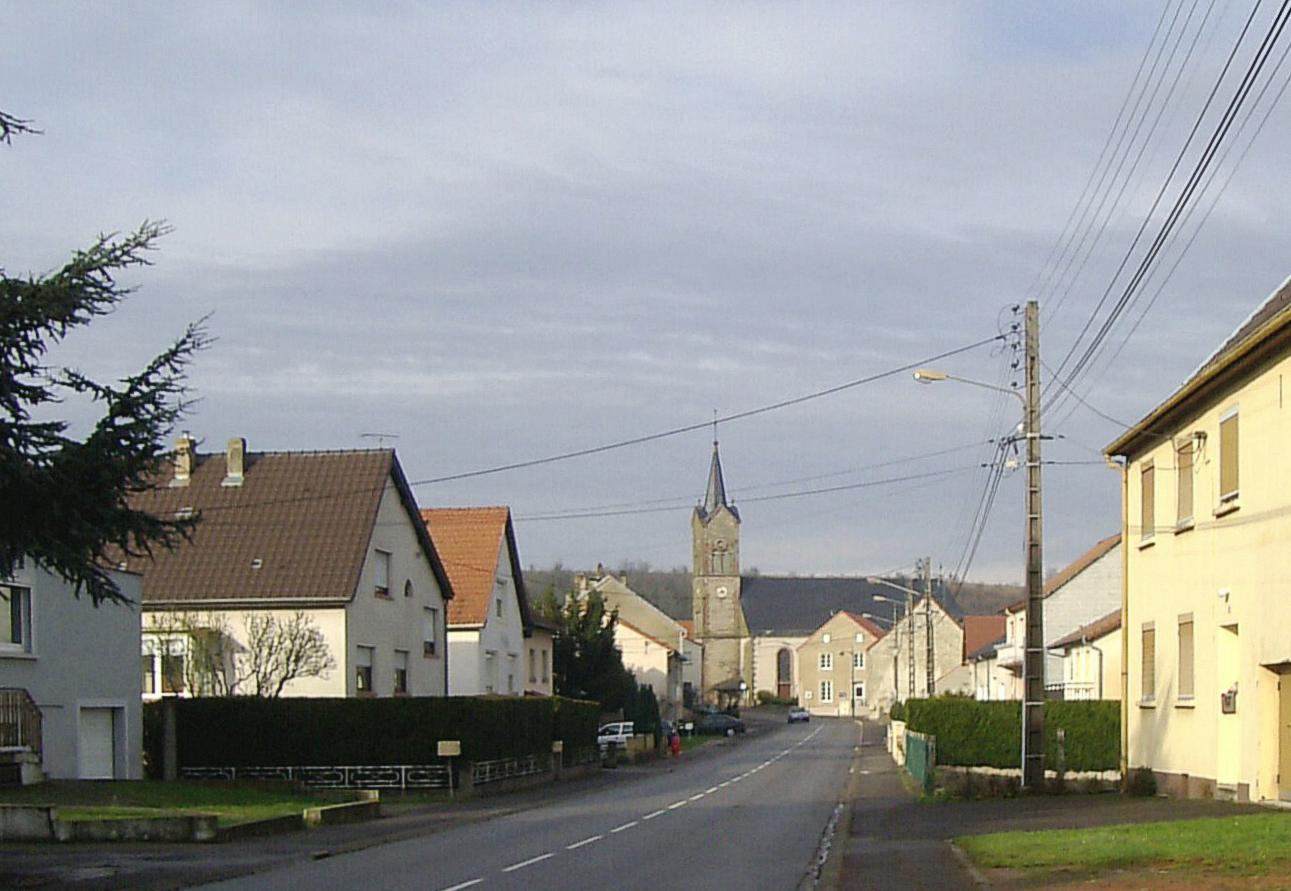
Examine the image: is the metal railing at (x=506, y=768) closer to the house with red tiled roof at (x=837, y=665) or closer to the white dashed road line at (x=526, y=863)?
the white dashed road line at (x=526, y=863)

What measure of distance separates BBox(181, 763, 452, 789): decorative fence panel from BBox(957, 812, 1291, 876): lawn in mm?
17966

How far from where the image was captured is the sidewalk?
1806cm

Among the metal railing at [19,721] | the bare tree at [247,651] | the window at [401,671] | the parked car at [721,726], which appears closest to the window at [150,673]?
the bare tree at [247,651]

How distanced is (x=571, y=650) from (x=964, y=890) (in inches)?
2278

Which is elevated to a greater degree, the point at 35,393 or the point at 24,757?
the point at 35,393

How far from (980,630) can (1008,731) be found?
6572 centimetres

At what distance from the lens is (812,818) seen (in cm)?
3009

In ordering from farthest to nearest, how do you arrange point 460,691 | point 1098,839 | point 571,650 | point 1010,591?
1. point 1010,591
2. point 571,650
3. point 460,691
4. point 1098,839

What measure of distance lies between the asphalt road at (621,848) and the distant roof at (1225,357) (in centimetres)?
869

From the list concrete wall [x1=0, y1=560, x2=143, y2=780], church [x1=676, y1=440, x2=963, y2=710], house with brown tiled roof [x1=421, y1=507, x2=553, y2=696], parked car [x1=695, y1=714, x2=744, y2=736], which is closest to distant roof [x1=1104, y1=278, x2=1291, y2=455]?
concrete wall [x1=0, y1=560, x2=143, y2=780]

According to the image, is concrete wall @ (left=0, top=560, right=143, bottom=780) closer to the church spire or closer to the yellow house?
the yellow house

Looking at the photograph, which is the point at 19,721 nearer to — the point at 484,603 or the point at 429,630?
the point at 429,630

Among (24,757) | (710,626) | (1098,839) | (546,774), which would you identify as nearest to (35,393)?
(1098,839)

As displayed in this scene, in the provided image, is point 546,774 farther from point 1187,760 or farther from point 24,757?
point 1187,760
